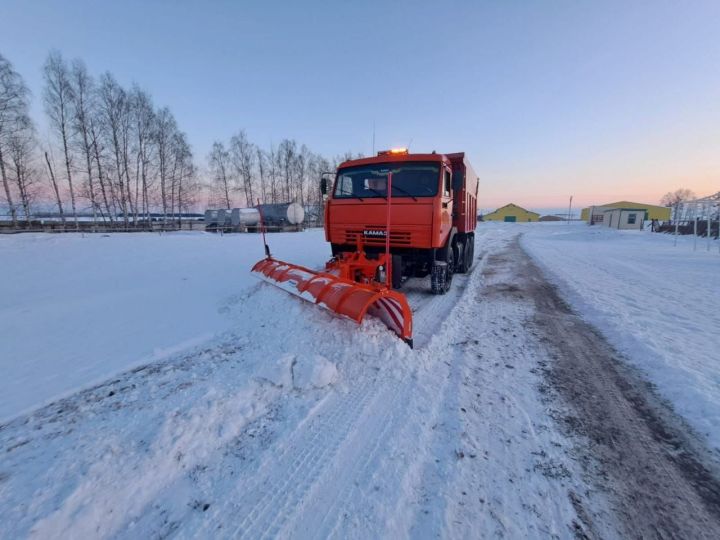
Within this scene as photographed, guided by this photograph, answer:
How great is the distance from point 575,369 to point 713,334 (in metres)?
2.86

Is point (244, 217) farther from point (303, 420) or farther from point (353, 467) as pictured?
point (353, 467)

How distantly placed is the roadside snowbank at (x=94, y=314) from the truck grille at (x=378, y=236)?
286cm

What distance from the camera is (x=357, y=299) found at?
4.06 meters

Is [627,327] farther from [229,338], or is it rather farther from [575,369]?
[229,338]

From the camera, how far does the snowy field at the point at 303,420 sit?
185 cm

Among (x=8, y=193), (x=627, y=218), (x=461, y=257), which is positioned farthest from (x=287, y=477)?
(x=627, y=218)

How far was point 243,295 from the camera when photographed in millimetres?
6297

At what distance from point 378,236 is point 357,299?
233 cm

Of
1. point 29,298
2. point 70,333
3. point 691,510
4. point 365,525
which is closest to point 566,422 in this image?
point 691,510

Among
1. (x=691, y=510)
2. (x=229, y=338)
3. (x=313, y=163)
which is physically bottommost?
(x=691, y=510)

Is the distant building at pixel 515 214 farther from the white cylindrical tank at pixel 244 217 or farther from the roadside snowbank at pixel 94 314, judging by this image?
the roadside snowbank at pixel 94 314

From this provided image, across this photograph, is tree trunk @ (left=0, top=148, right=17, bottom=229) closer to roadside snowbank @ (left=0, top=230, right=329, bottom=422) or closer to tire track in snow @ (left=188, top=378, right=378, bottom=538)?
roadside snowbank @ (left=0, top=230, right=329, bottom=422)

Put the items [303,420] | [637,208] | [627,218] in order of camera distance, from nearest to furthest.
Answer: [303,420], [627,218], [637,208]

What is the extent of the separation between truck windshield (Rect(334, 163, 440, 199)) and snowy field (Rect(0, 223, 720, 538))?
2.49 meters
